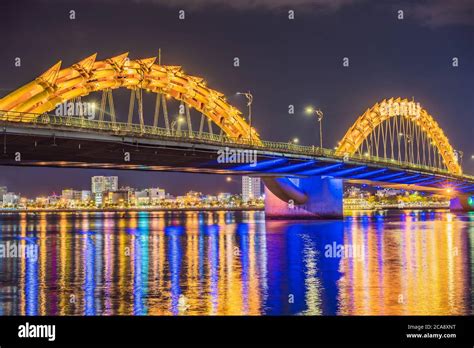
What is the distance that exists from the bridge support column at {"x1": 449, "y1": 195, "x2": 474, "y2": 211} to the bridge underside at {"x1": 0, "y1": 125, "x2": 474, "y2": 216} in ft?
229

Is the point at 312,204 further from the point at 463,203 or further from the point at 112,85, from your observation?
the point at 463,203

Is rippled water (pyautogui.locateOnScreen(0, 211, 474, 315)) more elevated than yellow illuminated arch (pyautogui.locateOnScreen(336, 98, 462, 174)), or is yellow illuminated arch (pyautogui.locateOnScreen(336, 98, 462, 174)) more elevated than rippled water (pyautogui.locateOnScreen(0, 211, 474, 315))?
yellow illuminated arch (pyautogui.locateOnScreen(336, 98, 462, 174))

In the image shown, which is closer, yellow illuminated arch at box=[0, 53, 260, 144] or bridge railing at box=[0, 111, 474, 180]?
bridge railing at box=[0, 111, 474, 180]

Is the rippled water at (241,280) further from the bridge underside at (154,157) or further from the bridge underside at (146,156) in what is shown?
the bridge underside at (154,157)

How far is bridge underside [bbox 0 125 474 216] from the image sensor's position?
2021 inches

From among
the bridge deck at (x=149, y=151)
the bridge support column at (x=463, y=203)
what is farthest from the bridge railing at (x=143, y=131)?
the bridge support column at (x=463, y=203)

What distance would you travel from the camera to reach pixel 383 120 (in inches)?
5044

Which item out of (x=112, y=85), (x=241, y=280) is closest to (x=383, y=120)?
(x=112, y=85)

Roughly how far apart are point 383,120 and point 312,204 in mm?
43983

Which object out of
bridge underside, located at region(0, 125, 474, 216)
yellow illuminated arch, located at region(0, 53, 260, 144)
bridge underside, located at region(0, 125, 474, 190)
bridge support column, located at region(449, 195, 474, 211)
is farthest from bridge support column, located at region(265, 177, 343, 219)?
bridge support column, located at region(449, 195, 474, 211)

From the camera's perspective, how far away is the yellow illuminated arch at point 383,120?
118688 mm

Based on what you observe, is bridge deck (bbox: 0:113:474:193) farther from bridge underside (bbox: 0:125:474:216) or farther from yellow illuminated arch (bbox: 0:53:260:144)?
yellow illuminated arch (bbox: 0:53:260:144)

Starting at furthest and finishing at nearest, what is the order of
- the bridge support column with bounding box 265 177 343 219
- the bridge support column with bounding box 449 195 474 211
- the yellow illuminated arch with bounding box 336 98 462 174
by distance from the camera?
the bridge support column with bounding box 449 195 474 211
the yellow illuminated arch with bounding box 336 98 462 174
the bridge support column with bounding box 265 177 343 219

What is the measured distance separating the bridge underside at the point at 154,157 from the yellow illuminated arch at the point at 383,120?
32.7 ft
